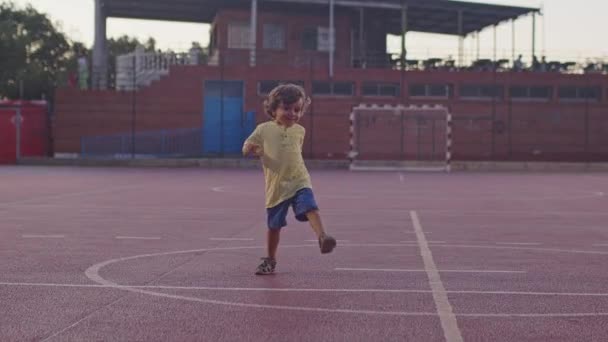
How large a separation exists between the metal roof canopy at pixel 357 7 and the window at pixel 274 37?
101 cm

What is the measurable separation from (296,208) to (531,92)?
41.1m

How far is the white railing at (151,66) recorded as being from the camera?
44.6 metres

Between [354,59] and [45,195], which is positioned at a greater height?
[354,59]

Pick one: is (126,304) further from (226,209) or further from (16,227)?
(226,209)

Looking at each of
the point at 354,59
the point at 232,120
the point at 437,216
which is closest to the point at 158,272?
the point at 437,216

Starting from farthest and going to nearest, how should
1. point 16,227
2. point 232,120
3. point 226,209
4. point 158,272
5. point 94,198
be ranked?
point 232,120 → point 94,198 → point 226,209 → point 16,227 → point 158,272

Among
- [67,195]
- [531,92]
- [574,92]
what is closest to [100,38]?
[531,92]

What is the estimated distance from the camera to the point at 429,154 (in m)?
44.2

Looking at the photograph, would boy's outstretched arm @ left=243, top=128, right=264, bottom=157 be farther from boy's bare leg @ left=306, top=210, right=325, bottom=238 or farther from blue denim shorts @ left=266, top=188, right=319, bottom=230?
boy's bare leg @ left=306, top=210, right=325, bottom=238

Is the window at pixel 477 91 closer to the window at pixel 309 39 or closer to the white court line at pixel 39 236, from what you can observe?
the window at pixel 309 39

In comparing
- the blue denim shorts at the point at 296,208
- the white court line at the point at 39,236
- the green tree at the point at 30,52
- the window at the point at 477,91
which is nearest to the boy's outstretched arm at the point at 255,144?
the blue denim shorts at the point at 296,208

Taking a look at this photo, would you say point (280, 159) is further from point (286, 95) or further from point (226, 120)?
point (226, 120)

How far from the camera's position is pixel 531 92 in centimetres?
4731

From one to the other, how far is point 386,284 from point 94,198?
40.9 feet
